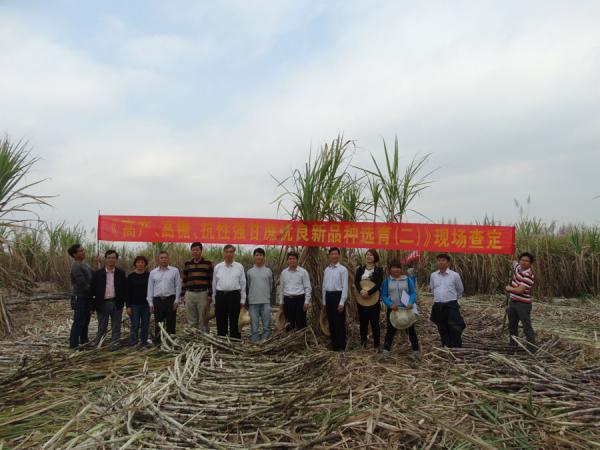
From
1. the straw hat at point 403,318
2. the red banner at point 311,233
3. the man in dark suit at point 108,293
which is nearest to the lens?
the straw hat at point 403,318

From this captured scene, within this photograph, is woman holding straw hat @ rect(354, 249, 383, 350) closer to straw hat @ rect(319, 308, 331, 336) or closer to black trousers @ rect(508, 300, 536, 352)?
straw hat @ rect(319, 308, 331, 336)

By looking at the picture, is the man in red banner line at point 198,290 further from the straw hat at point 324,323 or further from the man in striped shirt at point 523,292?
the man in striped shirt at point 523,292

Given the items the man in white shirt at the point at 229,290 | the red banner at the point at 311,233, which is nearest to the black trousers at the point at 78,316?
the red banner at the point at 311,233

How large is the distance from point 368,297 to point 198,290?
1.98 metres

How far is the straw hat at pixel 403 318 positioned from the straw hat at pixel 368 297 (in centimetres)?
32

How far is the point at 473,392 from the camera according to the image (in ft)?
11.1

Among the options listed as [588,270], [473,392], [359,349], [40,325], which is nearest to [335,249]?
[359,349]

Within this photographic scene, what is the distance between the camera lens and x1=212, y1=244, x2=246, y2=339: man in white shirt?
18.1 ft

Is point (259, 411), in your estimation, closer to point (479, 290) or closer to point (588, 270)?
point (479, 290)

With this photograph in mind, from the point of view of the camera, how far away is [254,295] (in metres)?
5.62

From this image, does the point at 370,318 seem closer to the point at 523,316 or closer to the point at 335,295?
the point at 335,295

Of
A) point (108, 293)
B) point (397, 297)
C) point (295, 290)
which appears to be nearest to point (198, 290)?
point (108, 293)

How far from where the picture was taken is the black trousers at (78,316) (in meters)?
5.33

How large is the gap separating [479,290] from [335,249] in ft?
18.5
